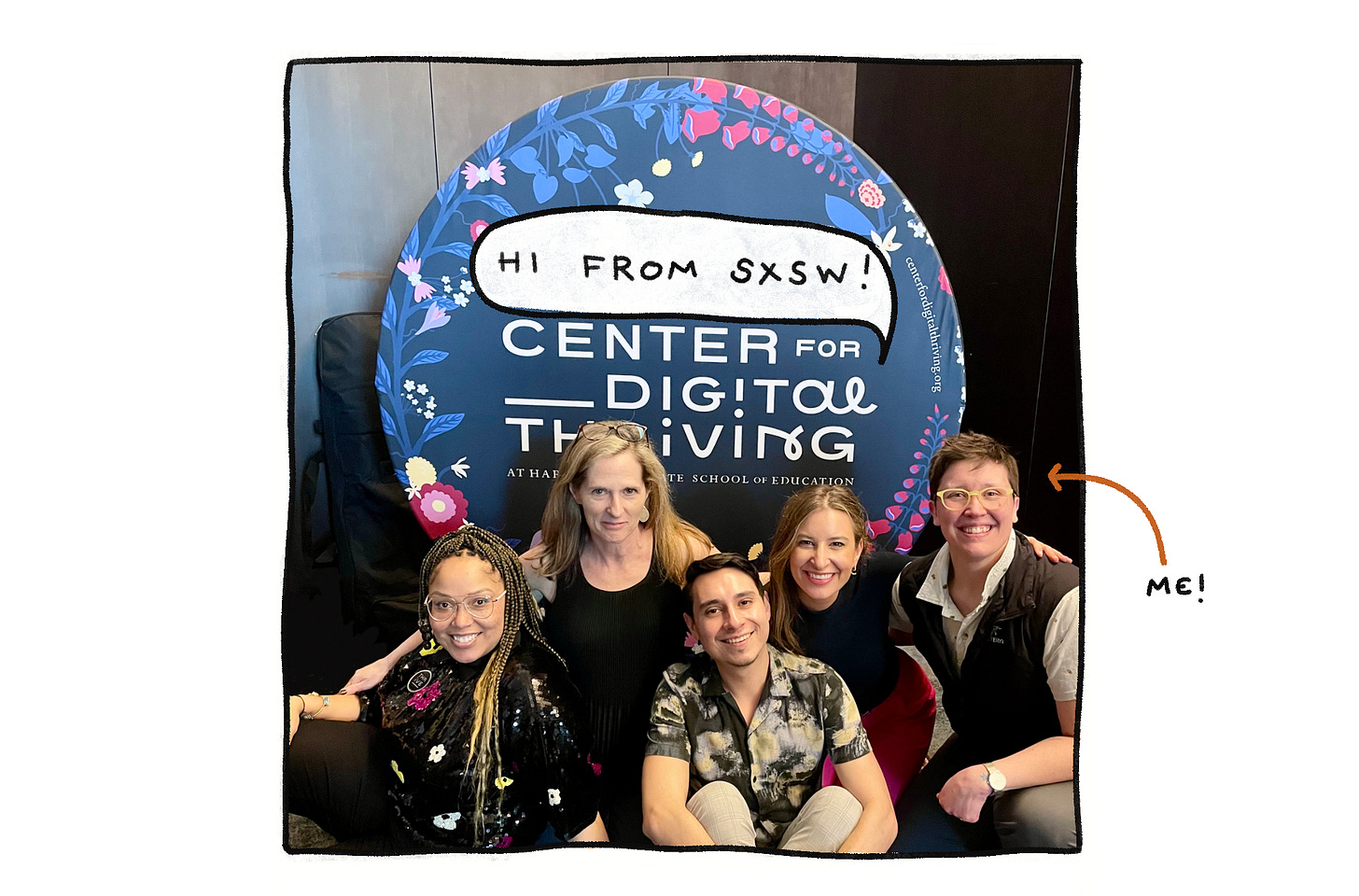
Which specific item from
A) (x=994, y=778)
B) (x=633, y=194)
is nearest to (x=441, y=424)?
(x=633, y=194)

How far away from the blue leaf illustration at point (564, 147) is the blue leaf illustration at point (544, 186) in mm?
34

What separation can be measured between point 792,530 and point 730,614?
197mm

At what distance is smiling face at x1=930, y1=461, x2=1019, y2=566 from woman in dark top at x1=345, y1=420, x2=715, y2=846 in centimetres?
46

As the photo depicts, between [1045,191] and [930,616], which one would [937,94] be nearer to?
[1045,191]

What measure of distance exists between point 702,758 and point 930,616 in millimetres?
514

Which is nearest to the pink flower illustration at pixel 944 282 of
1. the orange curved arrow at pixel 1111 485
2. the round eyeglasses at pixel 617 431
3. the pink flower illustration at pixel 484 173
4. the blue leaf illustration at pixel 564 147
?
the orange curved arrow at pixel 1111 485

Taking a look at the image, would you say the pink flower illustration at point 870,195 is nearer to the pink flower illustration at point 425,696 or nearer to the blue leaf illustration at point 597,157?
the blue leaf illustration at point 597,157

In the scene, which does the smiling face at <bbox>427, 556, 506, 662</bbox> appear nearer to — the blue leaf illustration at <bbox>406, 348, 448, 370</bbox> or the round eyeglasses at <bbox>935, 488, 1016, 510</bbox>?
the blue leaf illustration at <bbox>406, 348, 448, 370</bbox>

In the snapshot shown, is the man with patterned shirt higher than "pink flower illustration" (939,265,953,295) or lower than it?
lower

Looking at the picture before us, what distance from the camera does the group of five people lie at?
5.21 feet

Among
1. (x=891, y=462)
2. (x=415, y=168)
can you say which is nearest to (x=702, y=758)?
(x=891, y=462)

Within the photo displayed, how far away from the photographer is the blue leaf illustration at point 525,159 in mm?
1534

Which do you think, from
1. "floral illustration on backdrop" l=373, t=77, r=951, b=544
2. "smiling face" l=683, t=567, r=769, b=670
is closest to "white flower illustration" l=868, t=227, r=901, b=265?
"floral illustration on backdrop" l=373, t=77, r=951, b=544

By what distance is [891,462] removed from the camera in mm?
1600
